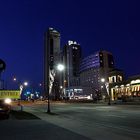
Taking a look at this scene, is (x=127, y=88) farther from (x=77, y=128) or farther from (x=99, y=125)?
(x=77, y=128)

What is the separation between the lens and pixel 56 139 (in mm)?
12906

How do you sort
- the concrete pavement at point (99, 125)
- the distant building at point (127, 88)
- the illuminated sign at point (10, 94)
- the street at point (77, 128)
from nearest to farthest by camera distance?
the street at point (77, 128) < the concrete pavement at point (99, 125) < the illuminated sign at point (10, 94) < the distant building at point (127, 88)

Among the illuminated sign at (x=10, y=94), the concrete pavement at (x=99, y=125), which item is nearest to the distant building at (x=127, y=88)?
the illuminated sign at (x=10, y=94)

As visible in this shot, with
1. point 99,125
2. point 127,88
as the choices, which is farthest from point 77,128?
point 127,88

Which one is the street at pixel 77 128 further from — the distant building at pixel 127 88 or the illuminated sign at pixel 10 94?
the distant building at pixel 127 88

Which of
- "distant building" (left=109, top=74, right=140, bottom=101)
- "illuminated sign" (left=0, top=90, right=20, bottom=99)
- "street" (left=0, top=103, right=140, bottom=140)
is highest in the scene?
"distant building" (left=109, top=74, right=140, bottom=101)

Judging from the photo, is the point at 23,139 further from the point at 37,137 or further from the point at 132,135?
the point at 132,135

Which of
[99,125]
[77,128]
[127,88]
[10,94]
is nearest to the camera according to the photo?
[77,128]

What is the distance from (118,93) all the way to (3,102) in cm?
10933

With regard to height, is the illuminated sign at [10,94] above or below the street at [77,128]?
above

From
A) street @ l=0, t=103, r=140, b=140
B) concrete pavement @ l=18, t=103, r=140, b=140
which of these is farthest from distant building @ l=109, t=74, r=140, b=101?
street @ l=0, t=103, r=140, b=140

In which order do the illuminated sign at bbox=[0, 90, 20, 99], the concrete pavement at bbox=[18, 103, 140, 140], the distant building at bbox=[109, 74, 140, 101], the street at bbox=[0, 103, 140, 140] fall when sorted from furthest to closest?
1. the distant building at bbox=[109, 74, 140, 101]
2. the illuminated sign at bbox=[0, 90, 20, 99]
3. the concrete pavement at bbox=[18, 103, 140, 140]
4. the street at bbox=[0, 103, 140, 140]

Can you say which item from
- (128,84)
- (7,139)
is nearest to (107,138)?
(7,139)

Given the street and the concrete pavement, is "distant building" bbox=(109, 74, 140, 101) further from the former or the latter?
the street
